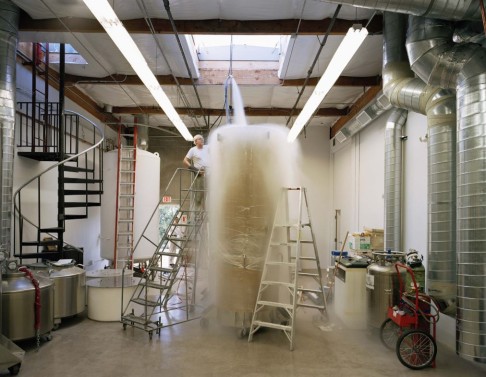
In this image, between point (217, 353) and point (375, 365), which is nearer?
point (375, 365)

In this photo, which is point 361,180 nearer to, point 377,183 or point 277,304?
point 377,183

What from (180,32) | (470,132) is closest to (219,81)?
(180,32)

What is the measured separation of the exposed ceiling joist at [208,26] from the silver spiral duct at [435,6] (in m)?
1.51

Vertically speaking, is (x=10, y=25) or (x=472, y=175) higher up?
(x=10, y=25)

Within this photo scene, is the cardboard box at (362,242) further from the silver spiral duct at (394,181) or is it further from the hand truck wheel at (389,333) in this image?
the hand truck wheel at (389,333)

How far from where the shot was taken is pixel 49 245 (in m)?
5.17

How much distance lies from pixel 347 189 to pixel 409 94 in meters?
4.40

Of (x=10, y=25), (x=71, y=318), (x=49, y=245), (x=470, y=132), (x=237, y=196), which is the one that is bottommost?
(x=71, y=318)

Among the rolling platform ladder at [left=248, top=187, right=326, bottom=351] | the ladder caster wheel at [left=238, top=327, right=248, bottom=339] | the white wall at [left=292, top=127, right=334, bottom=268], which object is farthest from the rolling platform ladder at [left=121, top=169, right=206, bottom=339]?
the white wall at [left=292, top=127, right=334, bottom=268]

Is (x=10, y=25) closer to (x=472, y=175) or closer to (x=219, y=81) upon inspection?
(x=219, y=81)

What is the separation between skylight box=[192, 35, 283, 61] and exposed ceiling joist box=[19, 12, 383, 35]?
160cm

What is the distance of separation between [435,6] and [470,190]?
1522mm

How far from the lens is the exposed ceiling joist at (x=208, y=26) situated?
4.32 meters

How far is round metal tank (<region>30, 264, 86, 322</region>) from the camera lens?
438 cm
